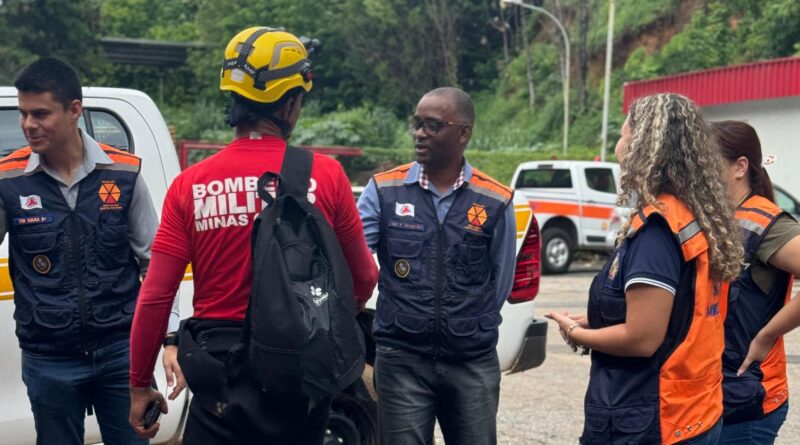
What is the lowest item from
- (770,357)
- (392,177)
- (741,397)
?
(741,397)

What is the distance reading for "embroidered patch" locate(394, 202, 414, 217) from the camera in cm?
401

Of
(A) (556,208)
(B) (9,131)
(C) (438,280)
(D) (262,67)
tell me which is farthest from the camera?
(A) (556,208)

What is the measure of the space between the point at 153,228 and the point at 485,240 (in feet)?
4.08

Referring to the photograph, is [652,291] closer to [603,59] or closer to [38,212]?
[38,212]

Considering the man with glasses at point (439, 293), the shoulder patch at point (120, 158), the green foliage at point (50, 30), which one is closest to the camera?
the shoulder patch at point (120, 158)

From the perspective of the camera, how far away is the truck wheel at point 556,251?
57.9 ft

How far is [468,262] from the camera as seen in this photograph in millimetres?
3941

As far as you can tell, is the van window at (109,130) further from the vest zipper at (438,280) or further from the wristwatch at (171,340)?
the wristwatch at (171,340)

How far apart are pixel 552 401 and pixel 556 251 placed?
10.4 metres

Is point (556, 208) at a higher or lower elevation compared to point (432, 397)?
lower

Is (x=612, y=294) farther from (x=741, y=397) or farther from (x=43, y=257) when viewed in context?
(x=43, y=257)

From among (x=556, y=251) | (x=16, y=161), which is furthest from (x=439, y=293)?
(x=556, y=251)

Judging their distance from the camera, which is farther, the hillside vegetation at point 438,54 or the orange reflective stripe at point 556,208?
the hillside vegetation at point 438,54

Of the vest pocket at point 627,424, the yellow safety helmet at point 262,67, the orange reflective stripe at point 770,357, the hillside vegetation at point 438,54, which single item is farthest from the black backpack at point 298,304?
the hillside vegetation at point 438,54
